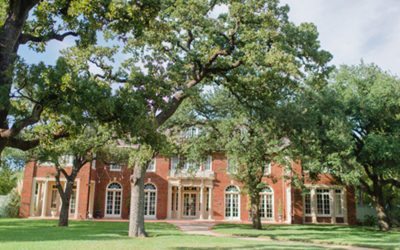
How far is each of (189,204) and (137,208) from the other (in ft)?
61.8

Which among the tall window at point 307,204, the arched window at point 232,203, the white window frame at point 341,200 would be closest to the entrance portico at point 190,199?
the arched window at point 232,203

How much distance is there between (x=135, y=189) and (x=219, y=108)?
8.77 metres

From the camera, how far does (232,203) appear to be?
34688 mm

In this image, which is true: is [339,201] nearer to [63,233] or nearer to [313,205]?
[313,205]

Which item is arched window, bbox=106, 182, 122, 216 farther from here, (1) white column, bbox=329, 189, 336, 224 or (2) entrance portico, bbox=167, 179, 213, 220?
(1) white column, bbox=329, 189, 336, 224

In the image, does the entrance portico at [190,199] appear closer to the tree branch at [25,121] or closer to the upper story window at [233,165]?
the upper story window at [233,165]

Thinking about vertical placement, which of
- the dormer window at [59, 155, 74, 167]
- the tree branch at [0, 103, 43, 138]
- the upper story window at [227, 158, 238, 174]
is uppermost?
the dormer window at [59, 155, 74, 167]

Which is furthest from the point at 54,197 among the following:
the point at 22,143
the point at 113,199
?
the point at 22,143

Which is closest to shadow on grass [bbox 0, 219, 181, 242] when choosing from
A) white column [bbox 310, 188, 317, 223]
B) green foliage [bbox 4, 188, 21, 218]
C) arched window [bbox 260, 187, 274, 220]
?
green foliage [bbox 4, 188, 21, 218]

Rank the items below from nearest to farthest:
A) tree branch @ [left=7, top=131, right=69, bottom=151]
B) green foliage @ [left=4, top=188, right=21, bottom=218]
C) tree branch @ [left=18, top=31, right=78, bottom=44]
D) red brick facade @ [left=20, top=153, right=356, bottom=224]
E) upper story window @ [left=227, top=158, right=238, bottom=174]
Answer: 1. tree branch @ [left=7, top=131, right=69, bottom=151]
2. tree branch @ [left=18, top=31, right=78, bottom=44]
3. upper story window @ [left=227, top=158, right=238, bottom=174]
4. green foliage @ [left=4, top=188, right=21, bottom=218]
5. red brick facade @ [left=20, top=153, right=356, bottom=224]

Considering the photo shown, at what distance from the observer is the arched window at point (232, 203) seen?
34500 mm

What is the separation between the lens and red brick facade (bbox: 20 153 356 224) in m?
33.4

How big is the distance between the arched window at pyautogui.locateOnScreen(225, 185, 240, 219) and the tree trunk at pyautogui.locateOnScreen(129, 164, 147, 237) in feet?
60.2

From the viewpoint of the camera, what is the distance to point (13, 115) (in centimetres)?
804
